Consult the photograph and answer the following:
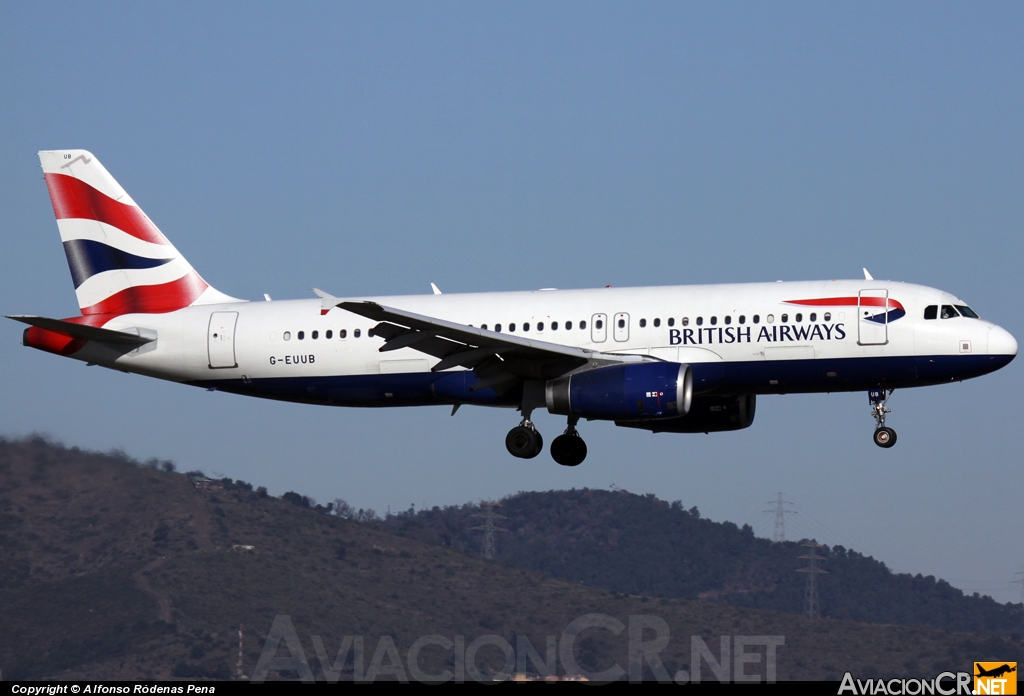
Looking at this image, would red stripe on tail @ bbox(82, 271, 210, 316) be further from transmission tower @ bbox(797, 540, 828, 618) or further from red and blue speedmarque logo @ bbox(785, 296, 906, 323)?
transmission tower @ bbox(797, 540, 828, 618)

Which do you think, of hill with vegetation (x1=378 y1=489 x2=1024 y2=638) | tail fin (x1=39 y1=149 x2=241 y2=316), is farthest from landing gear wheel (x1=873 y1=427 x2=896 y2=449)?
hill with vegetation (x1=378 y1=489 x2=1024 y2=638)

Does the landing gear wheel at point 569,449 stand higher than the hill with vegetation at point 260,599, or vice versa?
the landing gear wheel at point 569,449

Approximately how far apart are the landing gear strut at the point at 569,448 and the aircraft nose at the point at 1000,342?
37.0ft

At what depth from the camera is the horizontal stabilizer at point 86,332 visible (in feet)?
124

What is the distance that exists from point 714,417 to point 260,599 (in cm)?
4872

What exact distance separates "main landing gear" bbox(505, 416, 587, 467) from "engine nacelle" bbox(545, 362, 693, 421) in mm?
2235

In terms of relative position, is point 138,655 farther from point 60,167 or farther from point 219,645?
point 60,167

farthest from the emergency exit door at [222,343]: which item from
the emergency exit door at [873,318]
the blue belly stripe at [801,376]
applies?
the emergency exit door at [873,318]

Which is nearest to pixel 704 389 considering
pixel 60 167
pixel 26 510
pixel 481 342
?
pixel 481 342

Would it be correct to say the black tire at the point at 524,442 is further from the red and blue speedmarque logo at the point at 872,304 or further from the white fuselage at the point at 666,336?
the red and blue speedmarque logo at the point at 872,304

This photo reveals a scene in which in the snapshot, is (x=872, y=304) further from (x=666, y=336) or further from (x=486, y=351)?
(x=486, y=351)

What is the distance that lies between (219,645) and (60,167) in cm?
3704

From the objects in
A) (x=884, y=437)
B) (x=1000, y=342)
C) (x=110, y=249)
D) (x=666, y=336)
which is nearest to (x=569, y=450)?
(x=666, y=336)

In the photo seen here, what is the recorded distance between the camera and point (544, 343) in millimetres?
36188
